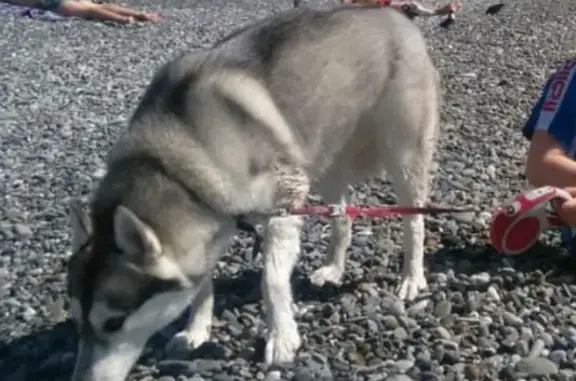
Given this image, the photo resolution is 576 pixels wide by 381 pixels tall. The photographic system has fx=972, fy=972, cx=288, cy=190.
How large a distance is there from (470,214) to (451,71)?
4.62 meters

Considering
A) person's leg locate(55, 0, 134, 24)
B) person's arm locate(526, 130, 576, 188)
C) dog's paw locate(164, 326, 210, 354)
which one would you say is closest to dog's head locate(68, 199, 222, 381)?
dog's paw locate(164, 326, 210, 354)

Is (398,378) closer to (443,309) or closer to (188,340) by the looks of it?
(443,309)

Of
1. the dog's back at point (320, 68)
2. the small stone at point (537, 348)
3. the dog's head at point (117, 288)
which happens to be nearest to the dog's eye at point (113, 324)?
the dog's head at point (117, 288)

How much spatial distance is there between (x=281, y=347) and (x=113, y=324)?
0.81m

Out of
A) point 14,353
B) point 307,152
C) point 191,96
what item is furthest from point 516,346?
point 14,353

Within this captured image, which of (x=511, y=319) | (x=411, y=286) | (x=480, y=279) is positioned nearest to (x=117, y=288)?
(x=411, y=286)

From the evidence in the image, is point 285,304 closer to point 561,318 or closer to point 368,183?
point 561,318

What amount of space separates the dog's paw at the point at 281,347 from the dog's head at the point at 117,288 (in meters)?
0.55

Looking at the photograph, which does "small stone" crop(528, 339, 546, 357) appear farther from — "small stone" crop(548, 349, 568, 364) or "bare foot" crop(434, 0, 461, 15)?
"bare foot" crop(434, 0, 461, 15)

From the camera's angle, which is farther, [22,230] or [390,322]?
[22,230]

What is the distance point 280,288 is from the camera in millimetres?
4266

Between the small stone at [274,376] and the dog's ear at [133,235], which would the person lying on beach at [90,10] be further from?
the dog's ear at [133,235]

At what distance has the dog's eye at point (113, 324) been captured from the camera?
12.2 feet

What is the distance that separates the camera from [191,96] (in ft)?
13.8
